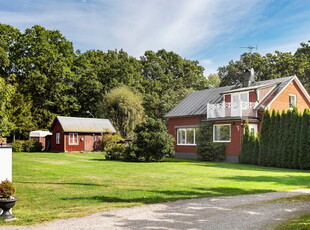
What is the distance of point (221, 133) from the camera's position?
1165 inches

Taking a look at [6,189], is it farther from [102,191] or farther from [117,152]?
[117,152]

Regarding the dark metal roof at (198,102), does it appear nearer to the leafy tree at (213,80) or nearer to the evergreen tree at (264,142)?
the evergreen tree at (264,142)

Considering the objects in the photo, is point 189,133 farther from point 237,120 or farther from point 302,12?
point 302,12

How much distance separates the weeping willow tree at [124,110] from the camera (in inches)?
1858

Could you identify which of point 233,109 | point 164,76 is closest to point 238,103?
point 233,109

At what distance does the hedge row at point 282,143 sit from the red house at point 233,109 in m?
2.34

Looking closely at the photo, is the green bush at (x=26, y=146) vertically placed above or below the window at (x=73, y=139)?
below

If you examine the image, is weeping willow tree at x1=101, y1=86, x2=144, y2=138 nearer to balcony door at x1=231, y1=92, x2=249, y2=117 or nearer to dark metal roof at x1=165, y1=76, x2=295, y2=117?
dark metal roof at x1=165, y1=76, x2=295, y2=117

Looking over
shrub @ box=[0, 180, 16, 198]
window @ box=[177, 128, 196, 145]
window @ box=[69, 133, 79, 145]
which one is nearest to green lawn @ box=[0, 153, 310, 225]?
shrub @ box=[0, 180, 16, 198]

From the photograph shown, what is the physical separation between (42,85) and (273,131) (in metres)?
35.1

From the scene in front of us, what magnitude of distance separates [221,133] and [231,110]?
2380 mm

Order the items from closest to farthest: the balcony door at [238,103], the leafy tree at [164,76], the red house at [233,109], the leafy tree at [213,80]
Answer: the balcony door at [238,103], the red house at [233,109], the leafy tree at [164,76], the leafy tree at [213,80]

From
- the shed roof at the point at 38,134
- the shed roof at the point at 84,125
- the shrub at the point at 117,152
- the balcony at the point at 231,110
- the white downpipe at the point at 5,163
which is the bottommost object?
the shrub at the point at 117,152

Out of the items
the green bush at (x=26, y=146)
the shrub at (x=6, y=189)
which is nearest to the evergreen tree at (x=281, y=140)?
the shrub at (x=6, y=189)
